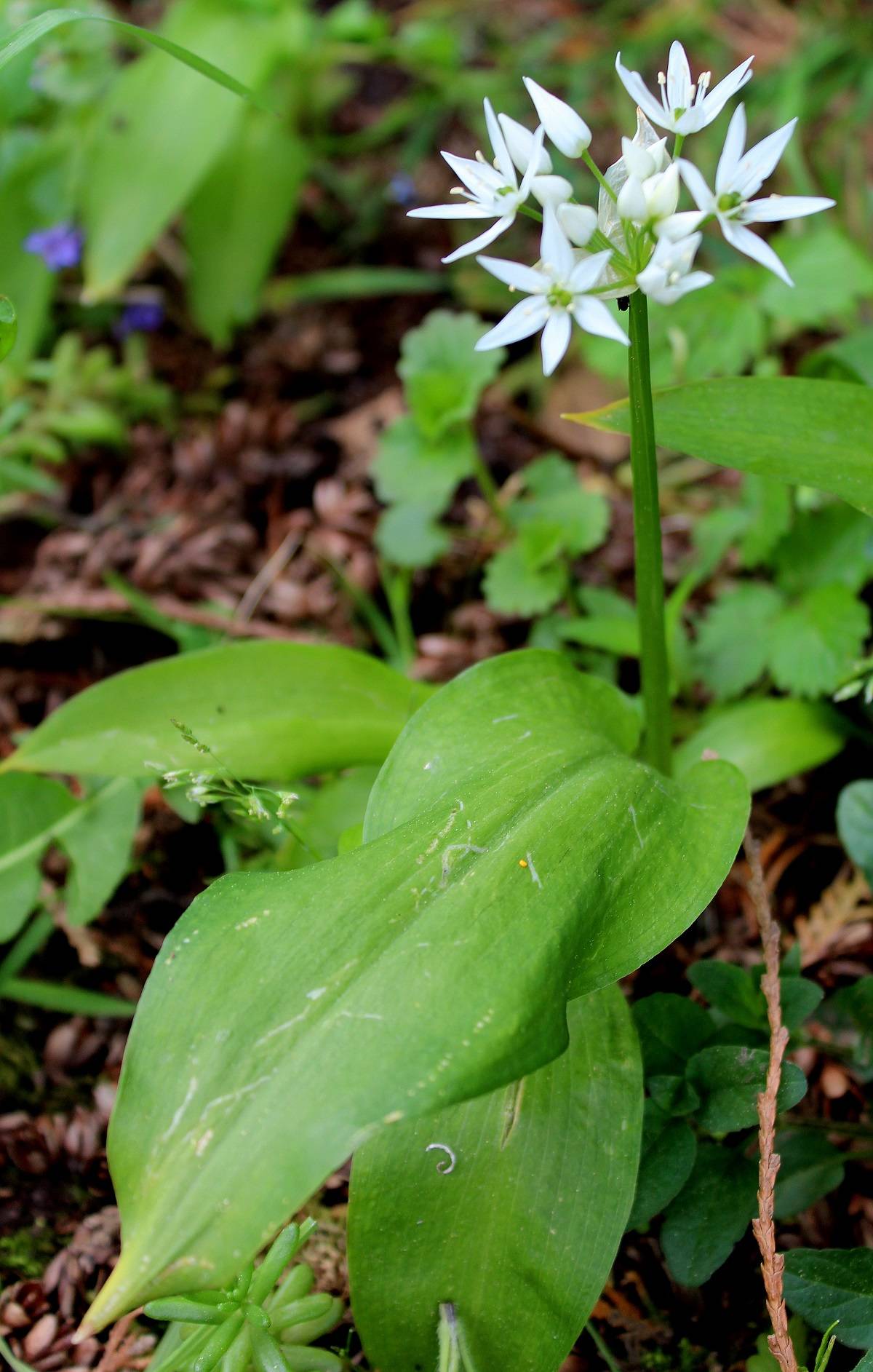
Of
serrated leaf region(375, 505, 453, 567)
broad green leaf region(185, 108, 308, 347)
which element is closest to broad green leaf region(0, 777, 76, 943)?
serrated leaf region(375, 505, 453, 567)

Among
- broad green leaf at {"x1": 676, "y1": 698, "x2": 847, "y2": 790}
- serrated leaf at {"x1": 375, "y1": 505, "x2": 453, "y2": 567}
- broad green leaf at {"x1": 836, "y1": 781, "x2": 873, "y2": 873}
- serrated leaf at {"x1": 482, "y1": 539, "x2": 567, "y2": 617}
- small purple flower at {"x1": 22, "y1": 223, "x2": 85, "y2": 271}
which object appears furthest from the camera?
small purple flower at {"x1": 22, "y1": 223, "x2": 85, "y2": 271}

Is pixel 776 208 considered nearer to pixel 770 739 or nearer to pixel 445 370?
pixel 770 739

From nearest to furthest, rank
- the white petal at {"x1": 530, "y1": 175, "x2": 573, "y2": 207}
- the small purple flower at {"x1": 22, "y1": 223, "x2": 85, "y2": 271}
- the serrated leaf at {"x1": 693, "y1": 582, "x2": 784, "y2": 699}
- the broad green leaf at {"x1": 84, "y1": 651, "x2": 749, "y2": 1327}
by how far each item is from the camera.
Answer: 1. the broad green leaf at {"x1": 84, "y1": 651, "x2": 749, "y2": 1327}
2. the white petal at {"x1": 530, "y1": 175, "x2": 573, "y2": 207}
3. the serrated leaf at {"x1": 693, "y1": 582, "x2": 784, "y2": 699}
4. the small purple flower at {"x1": 22, "y1": 223, "x2": 85, "y2": 271}

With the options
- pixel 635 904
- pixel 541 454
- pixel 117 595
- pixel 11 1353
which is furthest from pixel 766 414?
pixel 11 1353

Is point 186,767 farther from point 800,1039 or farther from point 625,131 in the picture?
point 625,131

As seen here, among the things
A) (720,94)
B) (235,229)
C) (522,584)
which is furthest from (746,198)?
(235,229)

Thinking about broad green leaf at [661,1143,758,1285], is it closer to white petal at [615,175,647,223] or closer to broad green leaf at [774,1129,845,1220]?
broad green leaf at [774,1129,845,1220]

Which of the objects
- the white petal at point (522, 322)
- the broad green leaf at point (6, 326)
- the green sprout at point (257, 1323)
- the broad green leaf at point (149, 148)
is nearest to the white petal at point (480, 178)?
the white petal at point (522, 322)

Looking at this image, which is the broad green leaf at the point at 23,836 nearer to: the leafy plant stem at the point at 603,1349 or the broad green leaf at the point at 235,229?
the leafy plant stem at the point at 603,1349
